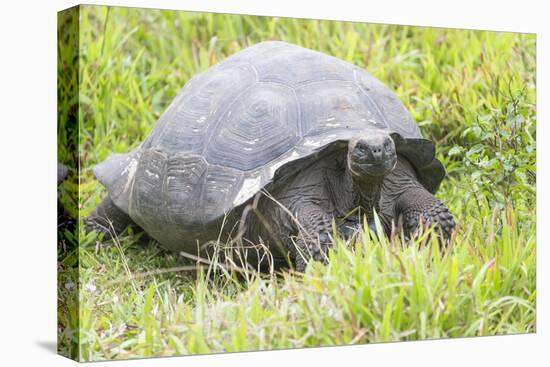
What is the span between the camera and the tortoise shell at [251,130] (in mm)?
5379

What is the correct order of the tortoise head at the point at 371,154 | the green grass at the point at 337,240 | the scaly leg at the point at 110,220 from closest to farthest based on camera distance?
the green grass at the point at 337,240 < the tortoise head at the point at 371,154 < the scaly leg at the point at 110,220

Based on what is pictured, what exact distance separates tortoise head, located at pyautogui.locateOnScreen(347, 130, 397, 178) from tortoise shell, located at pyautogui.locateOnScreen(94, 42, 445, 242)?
0.60 ft

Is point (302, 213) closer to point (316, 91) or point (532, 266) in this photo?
point (316, 91)

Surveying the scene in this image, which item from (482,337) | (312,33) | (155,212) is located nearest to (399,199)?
(482,337)

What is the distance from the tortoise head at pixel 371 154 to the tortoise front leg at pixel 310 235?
12.8 inches

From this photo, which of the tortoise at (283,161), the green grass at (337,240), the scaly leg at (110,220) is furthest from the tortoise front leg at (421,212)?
the scaly leg at (110,220)

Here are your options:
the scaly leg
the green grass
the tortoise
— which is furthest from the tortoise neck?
the scaly leg

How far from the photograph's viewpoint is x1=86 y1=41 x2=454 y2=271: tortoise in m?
5.29

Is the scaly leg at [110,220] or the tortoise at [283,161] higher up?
the tortoise at [283,161]

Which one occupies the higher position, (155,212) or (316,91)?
(316,91)

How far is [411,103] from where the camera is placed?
7.79 meters

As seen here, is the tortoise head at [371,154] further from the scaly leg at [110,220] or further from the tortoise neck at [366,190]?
the scaly leg at [110,220]

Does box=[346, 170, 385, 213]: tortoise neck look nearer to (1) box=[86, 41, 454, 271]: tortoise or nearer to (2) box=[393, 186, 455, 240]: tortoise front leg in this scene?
(1) box=[86, 41, 454, 271]: tortoise

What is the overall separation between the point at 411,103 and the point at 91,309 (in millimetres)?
3845
